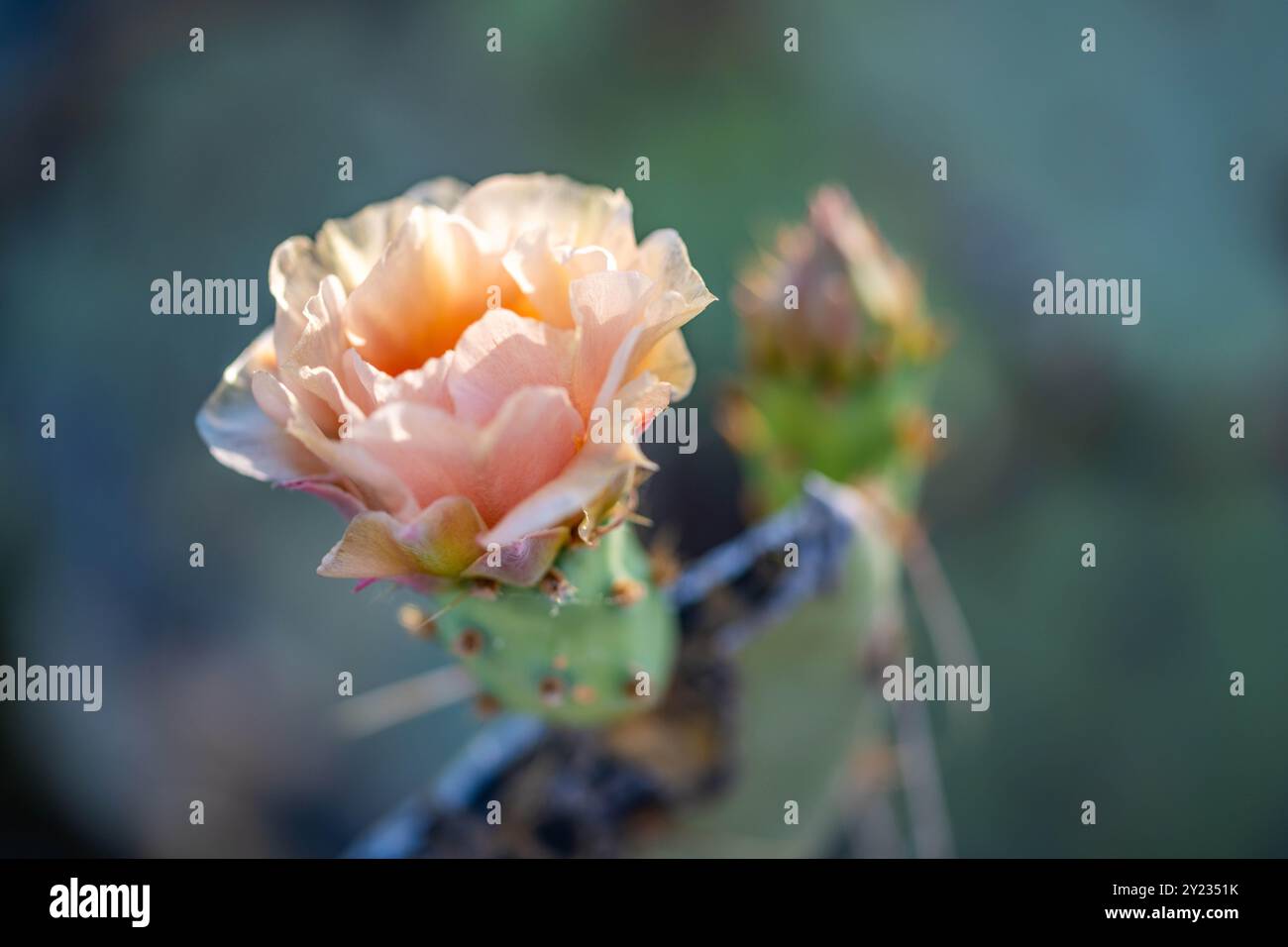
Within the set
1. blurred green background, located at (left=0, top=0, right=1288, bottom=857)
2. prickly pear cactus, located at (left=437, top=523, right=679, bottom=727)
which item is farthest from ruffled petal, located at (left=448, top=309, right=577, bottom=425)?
blurred green background, located at (left=0, top=0, right=1288, bottom=857)

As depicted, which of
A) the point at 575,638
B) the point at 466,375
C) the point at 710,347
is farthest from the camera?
the point at 710,347

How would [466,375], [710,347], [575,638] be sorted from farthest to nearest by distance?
1. [710,347]
2. [575,638]
3. [466,375]

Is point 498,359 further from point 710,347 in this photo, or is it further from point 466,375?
point 710,347

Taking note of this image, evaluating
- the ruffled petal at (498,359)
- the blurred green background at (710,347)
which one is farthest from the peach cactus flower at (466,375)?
the blurred green background at (710,347)

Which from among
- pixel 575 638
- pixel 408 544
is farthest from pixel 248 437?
pixel 575 638

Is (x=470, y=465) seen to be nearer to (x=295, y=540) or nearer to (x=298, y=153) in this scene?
(x=295, y=540)

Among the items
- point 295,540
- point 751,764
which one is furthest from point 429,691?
point 295,540
